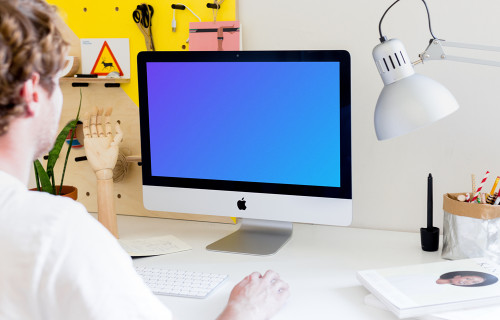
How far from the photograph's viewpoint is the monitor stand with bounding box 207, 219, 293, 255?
1.59m

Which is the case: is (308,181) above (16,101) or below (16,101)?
below

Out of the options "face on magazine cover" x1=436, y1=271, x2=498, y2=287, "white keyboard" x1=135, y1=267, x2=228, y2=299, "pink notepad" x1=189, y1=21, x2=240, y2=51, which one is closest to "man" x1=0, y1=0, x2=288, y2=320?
"white keyboard" x1=135, y1=267, x2=228, y2=299

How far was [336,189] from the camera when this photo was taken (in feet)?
4.99

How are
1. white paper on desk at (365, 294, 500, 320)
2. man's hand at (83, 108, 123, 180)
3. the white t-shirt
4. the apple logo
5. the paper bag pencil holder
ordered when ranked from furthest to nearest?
man's hand at (83, 108, 123, 180) < the apple logo < the paper bag pencil holder < white paper on desk at (365, 294, 500, 320) < the white t-shirt

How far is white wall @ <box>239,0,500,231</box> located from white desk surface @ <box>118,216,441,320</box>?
113 millimetres

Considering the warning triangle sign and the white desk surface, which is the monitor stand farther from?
the warning triangle sign

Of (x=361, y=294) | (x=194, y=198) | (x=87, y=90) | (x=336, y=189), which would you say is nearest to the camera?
(x=361, y=294)

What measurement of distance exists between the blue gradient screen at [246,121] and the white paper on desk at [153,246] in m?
0.18

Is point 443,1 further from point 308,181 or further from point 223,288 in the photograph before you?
point 223,288

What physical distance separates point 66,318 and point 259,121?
869 mm

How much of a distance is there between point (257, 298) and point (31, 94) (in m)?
0.61

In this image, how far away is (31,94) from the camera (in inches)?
34.6

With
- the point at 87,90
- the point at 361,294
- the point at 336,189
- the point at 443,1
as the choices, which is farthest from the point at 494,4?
the point at 87,90

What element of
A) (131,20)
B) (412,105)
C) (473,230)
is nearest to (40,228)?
(412,105)
